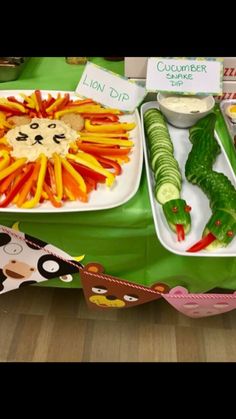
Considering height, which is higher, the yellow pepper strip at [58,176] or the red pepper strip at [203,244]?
the yellow pepper strip at [58,176]

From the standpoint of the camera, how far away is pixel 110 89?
4.74ft

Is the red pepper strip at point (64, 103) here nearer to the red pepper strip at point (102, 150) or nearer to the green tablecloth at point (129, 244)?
the red pepper strip at point (102, 150)

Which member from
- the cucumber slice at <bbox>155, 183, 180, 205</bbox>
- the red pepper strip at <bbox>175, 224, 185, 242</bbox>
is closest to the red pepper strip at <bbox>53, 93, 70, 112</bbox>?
the cucumber slice at <bbox>155, 183, 180, 205</bbox>

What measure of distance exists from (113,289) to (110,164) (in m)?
0.37

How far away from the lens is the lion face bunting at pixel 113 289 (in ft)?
4.08

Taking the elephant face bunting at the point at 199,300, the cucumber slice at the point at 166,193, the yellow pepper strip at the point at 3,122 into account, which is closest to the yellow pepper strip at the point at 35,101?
the yellow pepper strip at the point at 3,122

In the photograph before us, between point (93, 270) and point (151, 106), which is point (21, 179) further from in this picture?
point (151, 106)

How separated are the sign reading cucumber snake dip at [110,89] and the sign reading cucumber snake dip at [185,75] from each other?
0.07 m

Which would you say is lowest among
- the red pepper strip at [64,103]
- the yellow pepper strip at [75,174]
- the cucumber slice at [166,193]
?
the cucumber slice at [166,193]

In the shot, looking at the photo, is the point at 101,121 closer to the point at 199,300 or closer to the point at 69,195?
the point at 69,195

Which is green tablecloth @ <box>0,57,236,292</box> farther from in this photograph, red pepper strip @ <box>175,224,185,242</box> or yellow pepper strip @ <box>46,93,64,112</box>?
yellow pepper strip @ <box>46,93,64,112</box>

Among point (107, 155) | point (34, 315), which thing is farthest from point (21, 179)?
point (34, 315)

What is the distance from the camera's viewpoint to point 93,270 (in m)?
1.26

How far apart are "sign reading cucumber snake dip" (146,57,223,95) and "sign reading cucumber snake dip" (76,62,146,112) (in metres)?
0.07
